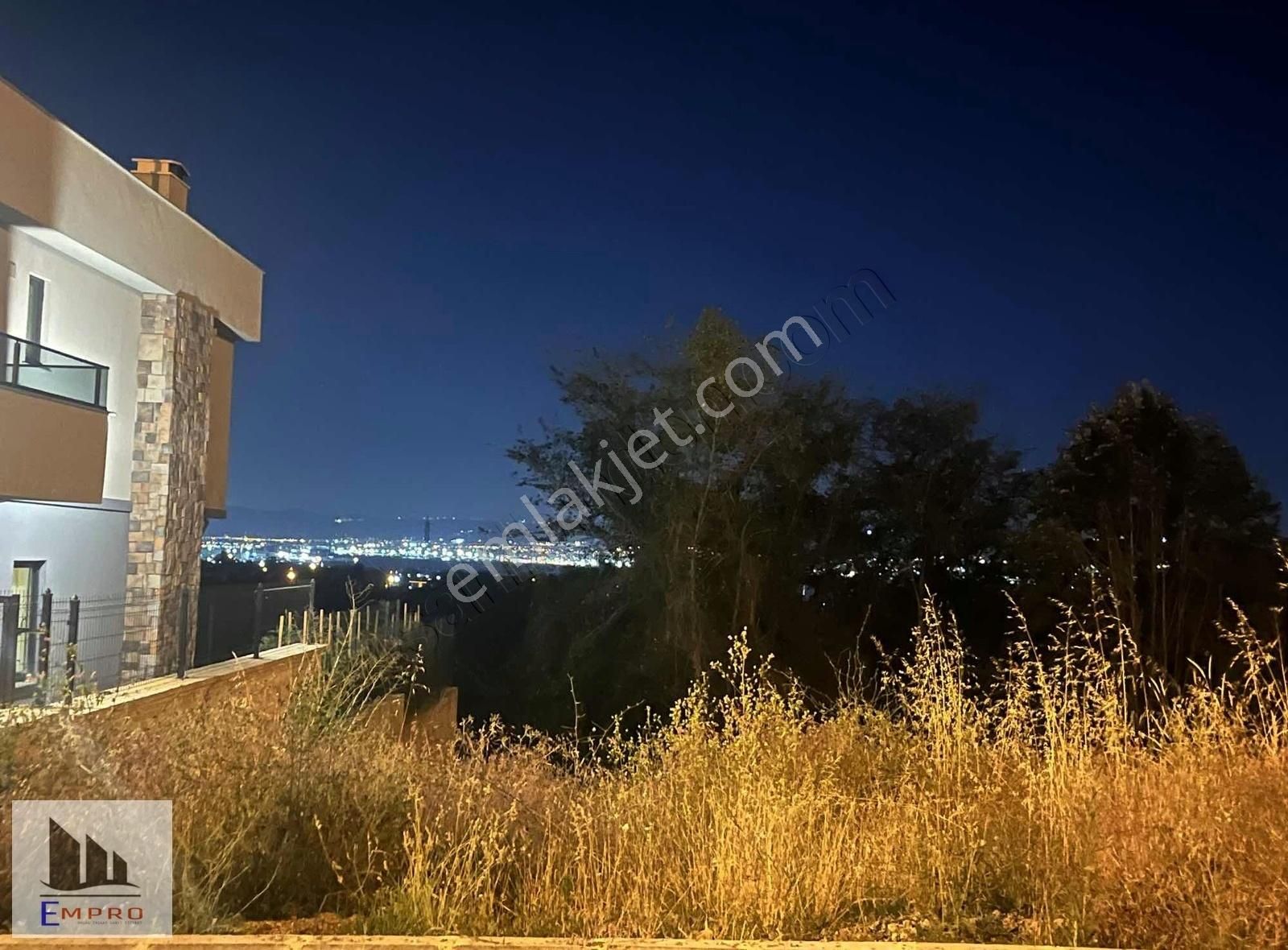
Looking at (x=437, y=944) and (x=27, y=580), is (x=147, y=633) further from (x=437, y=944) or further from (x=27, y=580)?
(x=437, y=944)

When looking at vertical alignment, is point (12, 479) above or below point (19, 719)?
above

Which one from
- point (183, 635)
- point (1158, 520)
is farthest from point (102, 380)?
point (1158, 520)

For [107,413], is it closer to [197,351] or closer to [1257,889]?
[197,351]

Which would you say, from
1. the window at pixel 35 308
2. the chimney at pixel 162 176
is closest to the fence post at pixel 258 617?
the window at pixel 35 308

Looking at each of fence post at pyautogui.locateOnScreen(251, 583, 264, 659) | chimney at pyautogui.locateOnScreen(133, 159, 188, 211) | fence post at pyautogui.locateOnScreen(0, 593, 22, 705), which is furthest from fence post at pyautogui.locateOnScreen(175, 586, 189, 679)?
chimney at pyautogui.locateOnScreen(133, 159, 188, 211)

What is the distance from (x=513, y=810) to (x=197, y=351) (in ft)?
33.2

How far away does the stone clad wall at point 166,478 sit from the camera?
11.4m

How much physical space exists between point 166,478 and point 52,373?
1.97 metres

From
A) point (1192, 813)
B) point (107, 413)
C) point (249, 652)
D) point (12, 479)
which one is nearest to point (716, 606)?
point (249, 652)

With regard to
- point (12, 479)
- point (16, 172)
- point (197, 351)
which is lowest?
point (12, 479)

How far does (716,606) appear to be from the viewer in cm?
2017

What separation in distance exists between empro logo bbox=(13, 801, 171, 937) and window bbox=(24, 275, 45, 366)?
7.71m

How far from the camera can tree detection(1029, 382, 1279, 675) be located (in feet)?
67.1

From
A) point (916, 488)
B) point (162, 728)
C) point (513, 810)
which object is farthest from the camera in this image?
point (916, 488)
